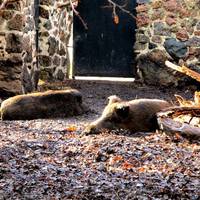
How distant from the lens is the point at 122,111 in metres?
5.09

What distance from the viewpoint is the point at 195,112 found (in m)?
5.13

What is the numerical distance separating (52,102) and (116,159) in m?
2.47

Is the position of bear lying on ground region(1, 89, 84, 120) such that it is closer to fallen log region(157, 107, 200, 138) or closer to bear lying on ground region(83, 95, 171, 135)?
bear lying on ground region(83, 95, 171, 135)

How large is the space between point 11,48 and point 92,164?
12.6ft

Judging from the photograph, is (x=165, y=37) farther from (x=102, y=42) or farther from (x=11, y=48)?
(x=11, y=48)

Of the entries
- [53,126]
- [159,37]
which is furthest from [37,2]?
[53,126]

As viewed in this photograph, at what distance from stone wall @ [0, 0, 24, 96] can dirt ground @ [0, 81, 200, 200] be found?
159cm

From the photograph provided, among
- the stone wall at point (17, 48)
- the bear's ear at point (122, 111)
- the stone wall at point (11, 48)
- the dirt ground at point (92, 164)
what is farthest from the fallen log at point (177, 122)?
the stone wall at point (11, 48)

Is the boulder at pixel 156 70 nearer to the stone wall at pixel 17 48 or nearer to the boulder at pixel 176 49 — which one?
the boulder at pixel 176 49

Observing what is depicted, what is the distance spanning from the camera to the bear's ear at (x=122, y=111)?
509cm

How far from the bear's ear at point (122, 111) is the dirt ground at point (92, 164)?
182 mm

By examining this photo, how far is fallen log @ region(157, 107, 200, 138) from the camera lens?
4.72m

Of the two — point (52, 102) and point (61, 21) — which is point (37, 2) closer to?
point (61, 21)

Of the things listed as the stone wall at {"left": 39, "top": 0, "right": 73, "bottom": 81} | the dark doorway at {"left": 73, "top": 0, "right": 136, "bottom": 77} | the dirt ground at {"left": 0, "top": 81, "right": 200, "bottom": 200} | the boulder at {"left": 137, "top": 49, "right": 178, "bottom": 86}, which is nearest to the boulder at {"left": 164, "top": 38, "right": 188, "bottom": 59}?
the boulder at {"left": 137, "top": 49, "right": 178, "bottom": 86}
